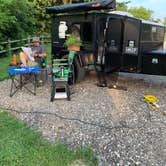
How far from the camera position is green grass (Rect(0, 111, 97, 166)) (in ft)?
8.09

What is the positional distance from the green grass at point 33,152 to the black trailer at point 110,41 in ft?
8.81

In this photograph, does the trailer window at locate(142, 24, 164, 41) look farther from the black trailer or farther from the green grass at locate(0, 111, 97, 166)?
the green grass at locate(0, 111, 97, 166)

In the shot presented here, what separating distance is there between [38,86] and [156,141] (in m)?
3.15

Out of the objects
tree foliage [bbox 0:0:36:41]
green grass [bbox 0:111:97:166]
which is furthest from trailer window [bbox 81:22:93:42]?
tree foliage [bbox 0:0:36:41]

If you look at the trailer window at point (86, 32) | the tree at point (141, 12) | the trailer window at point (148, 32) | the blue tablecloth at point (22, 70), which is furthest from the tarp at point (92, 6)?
the tree at point (141, 12)

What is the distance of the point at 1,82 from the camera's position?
5598mm

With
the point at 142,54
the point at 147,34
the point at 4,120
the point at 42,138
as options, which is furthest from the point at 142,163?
the point at 147,34

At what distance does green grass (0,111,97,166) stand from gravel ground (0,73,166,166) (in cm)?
15

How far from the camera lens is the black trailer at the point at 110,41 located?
4871 mm

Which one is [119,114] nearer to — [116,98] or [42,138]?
[116,98]

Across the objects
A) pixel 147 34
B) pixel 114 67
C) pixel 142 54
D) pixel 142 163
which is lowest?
pixel 142 163

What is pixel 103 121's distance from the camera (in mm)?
3521

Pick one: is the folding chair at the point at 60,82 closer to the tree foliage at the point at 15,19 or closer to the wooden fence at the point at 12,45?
the tree foliage at the point at 15,19

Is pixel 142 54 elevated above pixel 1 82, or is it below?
above
